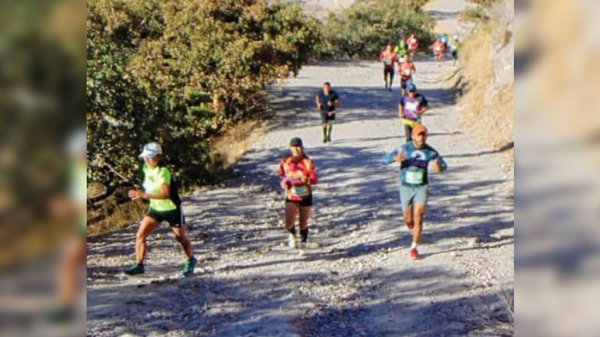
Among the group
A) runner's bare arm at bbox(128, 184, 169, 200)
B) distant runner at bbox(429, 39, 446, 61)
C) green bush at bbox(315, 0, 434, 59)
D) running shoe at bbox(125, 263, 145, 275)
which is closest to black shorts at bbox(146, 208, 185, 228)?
runner's bare arm at bbox(128, 184, 169, 200)

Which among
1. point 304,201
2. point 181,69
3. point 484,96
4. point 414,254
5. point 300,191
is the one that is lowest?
point 414,254

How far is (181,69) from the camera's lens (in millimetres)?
16984

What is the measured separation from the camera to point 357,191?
13.0m

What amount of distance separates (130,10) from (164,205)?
1088 centimetres

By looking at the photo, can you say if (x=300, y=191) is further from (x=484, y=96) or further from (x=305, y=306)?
(x=484, y=96)

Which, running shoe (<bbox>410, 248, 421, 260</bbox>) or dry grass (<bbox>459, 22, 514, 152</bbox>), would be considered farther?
dry grass (<bbox>459, 22, 514, 152</bbox>)

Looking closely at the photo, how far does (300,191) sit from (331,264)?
3.21ft

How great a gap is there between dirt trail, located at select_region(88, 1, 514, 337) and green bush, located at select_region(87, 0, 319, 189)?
1.10 m

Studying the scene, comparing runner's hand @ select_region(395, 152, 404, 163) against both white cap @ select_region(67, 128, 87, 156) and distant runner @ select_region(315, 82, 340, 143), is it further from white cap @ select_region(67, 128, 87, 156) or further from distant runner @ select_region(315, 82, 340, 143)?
distant runner @ select_region(315, 82, 340, 143)

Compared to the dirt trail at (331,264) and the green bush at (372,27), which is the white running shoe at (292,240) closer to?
the dirt trail at (331,264)

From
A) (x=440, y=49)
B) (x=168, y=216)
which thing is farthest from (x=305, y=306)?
(x=440, y=49)

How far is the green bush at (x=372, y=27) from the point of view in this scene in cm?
3812

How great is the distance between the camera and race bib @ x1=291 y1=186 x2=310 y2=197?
8.84 metres

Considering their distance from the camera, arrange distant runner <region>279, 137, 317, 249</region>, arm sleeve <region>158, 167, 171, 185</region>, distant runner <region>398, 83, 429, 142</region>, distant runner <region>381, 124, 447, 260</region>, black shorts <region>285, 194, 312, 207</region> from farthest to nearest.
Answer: distant runner <region>398, 83, 429, 142</region>, black shorts <region>285, 194, 312, 207</region>, distant runner <region>279, 137, 317, 249</region>, distant runner <region>381, 124, 447, 260</region>, arm sleeve <region>158, 167, 171, 185</region>
